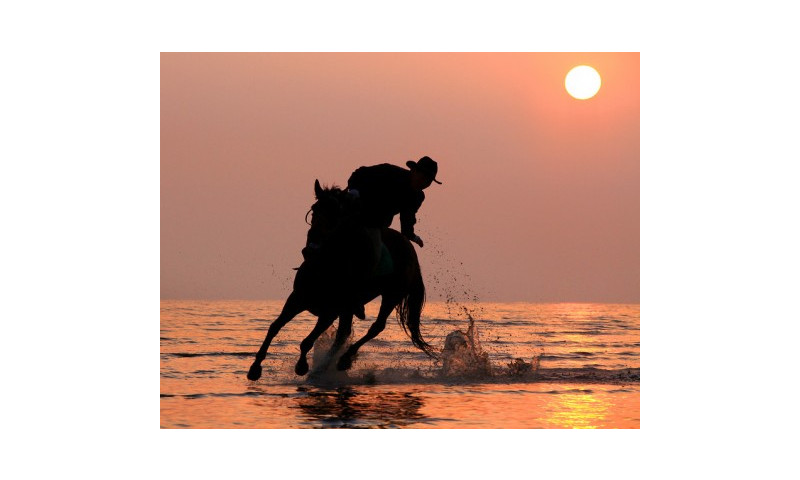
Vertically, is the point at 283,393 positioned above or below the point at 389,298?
below

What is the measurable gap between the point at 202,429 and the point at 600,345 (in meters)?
14.2

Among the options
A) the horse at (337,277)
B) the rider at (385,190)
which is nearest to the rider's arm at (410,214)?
the rider at (385,190)

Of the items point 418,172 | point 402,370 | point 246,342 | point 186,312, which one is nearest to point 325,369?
point 402,370

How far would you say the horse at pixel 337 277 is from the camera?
1196cm

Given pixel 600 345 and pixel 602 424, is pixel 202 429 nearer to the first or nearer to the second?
pixel 602 424

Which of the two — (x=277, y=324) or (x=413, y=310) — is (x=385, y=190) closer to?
(x=277, y=324)

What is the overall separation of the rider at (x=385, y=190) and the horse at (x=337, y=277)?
23cm

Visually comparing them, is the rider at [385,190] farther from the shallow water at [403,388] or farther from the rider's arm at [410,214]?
the shallow water at [403,388]

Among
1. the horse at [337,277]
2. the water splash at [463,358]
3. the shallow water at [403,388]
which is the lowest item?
the shallow water at [403,388]

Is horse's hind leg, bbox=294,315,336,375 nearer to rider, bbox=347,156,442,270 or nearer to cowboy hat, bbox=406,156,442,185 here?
rider, bbox=347,156,442,270

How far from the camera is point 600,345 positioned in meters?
23.1

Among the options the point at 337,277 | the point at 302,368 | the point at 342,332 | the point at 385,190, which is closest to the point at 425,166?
the point at 385,190

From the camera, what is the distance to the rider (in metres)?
13.1

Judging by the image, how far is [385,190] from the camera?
13219mm
